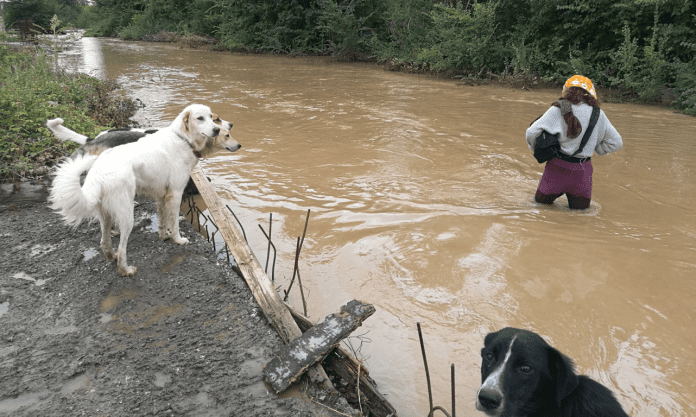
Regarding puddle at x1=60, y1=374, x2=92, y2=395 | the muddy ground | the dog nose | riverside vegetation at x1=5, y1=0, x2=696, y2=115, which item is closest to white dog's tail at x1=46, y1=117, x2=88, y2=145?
the muddy ground

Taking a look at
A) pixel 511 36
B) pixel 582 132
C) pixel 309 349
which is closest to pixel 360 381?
pixel 309 349

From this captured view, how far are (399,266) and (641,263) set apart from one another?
2.52 meters

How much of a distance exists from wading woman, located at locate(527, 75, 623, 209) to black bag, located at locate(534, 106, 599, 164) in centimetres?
3

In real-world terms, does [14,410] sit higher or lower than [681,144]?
lower

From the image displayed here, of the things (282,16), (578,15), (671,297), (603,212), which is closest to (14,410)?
(671,297)

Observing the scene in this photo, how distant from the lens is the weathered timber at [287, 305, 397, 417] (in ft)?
8.14

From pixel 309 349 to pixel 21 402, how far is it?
1.65m

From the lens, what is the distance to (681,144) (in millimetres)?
9047

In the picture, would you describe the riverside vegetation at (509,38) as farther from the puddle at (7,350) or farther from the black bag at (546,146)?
the puddle at (7,350)

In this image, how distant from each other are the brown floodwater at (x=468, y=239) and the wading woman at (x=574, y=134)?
47 centimetres

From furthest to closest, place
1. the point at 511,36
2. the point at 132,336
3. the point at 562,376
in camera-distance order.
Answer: the point at 511,36 → the point at 132,336 → the point at 562,376

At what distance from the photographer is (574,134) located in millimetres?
5012

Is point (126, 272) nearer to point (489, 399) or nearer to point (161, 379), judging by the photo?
point (161, 379)

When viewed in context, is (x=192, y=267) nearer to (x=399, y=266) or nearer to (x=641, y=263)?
(x=399, y=266)
